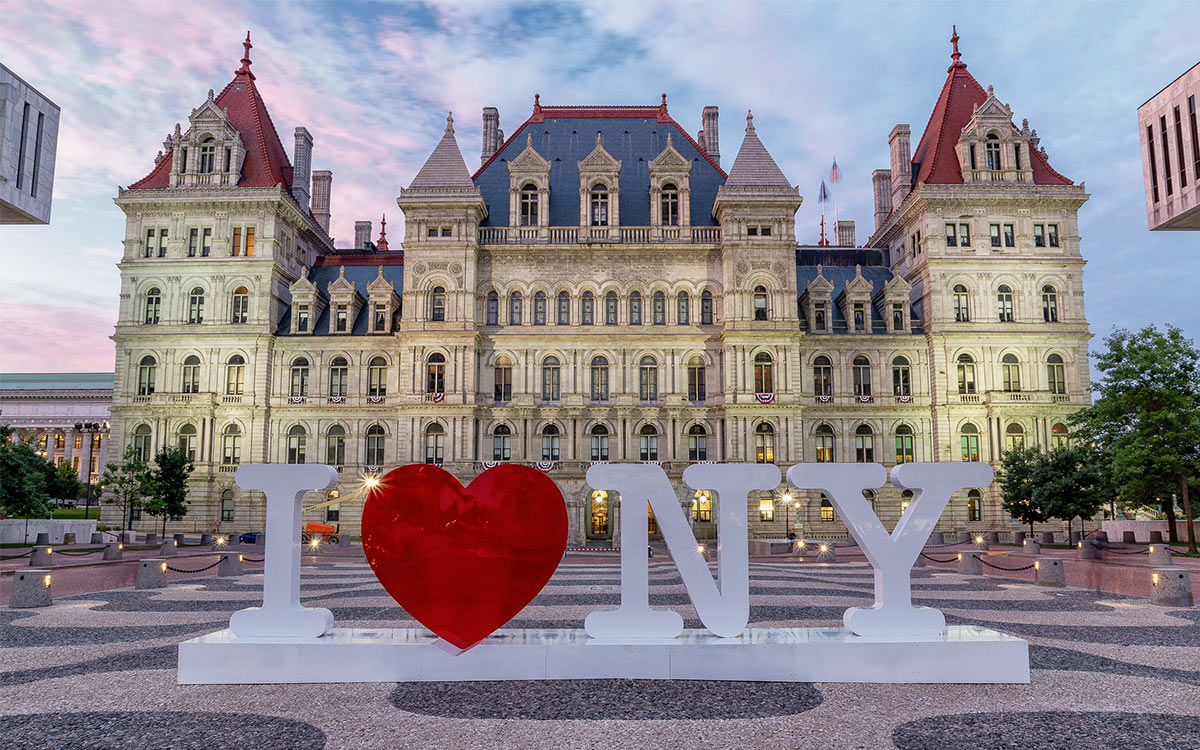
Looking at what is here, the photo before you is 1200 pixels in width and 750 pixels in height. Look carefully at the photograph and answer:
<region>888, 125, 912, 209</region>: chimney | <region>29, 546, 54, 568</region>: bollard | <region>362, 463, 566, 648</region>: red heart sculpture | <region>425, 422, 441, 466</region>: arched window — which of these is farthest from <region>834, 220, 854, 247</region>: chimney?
<region>362, 463, 566, 648</region>: red heart sculpture

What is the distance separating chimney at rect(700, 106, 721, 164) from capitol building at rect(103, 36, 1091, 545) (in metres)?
6.58

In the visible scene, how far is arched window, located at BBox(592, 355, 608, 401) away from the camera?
169ft

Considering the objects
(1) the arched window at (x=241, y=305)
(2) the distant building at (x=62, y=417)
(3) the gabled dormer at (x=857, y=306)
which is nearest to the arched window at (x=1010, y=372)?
(3) the gabled dormer at (x=857, y=306)

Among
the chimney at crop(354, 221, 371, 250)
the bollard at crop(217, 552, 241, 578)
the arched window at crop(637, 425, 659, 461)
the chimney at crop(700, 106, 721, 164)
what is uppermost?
the chimney at crop(700, 106, 721, 164)

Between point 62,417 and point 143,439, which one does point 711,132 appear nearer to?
point 143,439

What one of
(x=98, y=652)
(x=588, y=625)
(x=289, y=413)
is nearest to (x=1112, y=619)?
(x=588, y=625)

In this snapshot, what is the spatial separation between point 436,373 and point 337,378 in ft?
25.7

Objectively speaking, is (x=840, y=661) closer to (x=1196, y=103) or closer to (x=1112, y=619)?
(x=1112, y=619)

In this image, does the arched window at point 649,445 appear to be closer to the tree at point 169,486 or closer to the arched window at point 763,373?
the arched window at point 763,373

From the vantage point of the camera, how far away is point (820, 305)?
54438 mm

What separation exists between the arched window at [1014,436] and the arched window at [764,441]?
1467 cm

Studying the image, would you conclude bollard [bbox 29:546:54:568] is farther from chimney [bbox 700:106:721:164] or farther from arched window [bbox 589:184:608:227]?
chimney [bbox 700:106:721:164]

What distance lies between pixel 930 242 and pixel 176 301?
4906 cm

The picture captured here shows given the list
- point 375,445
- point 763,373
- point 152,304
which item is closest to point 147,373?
point 152,304
